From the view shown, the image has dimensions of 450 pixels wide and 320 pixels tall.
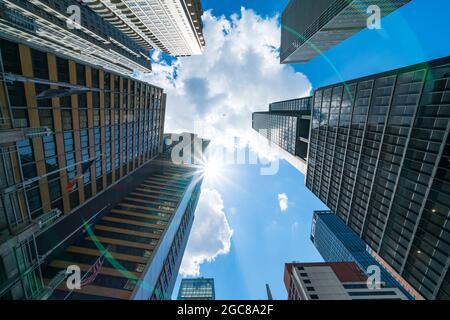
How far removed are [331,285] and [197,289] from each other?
8074cm

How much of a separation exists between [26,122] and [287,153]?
95.1 meters

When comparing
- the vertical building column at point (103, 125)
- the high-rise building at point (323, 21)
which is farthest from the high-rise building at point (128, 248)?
the high-rise building at point (323, 21)

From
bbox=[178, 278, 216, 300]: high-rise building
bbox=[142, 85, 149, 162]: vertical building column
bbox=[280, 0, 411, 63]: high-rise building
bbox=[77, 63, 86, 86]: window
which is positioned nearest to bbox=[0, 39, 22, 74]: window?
bbox=[77, 63, 86, 86]: window

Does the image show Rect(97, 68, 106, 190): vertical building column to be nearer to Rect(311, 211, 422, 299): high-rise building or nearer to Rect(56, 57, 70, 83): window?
Rect(56, 57, 70, 83): window

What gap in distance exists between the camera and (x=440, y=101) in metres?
28.0

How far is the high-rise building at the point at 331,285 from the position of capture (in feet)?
190

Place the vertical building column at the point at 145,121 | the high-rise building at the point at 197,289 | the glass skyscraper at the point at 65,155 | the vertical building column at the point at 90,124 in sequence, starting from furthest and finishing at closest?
the high-rise building at the point at 197,289, the vertical building column at the point at 145,121, the vertical building column at the point at 90,124, the glass skyscraper at the point at 65,155

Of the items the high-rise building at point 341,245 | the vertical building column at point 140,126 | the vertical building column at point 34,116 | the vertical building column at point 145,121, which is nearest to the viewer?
the vertical building column at point 34,116

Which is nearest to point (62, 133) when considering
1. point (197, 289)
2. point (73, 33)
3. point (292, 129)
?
point (73, 33)

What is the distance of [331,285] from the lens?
60.5 meters

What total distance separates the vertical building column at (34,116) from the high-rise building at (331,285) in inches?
2558

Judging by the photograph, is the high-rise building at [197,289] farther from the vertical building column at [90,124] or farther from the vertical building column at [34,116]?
the vertical building column at [34,116]

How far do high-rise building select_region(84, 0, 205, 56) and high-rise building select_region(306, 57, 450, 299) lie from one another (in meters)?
74.7
